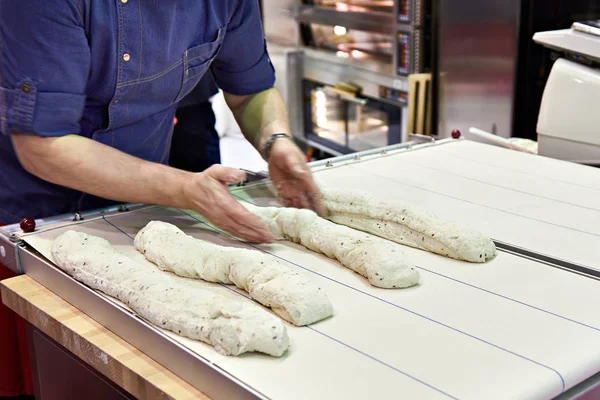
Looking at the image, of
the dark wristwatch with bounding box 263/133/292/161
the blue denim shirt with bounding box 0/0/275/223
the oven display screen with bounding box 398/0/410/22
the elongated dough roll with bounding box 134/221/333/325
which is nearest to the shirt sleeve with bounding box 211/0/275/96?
the blue denim shirt with bounding box 0/0/275/223

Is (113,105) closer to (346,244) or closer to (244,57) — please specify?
(244,57)

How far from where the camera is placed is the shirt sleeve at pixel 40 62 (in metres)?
1.21

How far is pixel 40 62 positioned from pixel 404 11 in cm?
233

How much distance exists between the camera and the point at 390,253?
1.12 meters

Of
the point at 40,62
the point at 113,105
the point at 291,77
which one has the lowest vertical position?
the point at 291,77

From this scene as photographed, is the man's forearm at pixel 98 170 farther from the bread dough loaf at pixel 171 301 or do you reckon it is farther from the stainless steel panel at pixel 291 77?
the stainless steel panel at pixel 291 77

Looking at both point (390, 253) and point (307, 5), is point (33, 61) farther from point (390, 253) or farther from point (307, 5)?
point (307, 5)

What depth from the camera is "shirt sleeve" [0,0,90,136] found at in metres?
1.21

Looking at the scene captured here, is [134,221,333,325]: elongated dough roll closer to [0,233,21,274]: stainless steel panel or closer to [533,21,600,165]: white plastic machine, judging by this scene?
[0,233,21,274]: stainless steel panel

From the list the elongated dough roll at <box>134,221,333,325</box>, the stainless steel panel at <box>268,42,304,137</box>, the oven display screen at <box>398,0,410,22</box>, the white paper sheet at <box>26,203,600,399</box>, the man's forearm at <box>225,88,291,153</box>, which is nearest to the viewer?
the white paper sheet at <box>26,203,600,399</box>

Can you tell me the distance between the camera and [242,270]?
108cm

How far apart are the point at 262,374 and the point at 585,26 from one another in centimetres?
136

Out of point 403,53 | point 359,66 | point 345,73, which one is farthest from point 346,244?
point 345,73

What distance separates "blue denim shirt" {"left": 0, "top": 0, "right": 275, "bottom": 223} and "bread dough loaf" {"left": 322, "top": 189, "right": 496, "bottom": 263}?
43 cm
